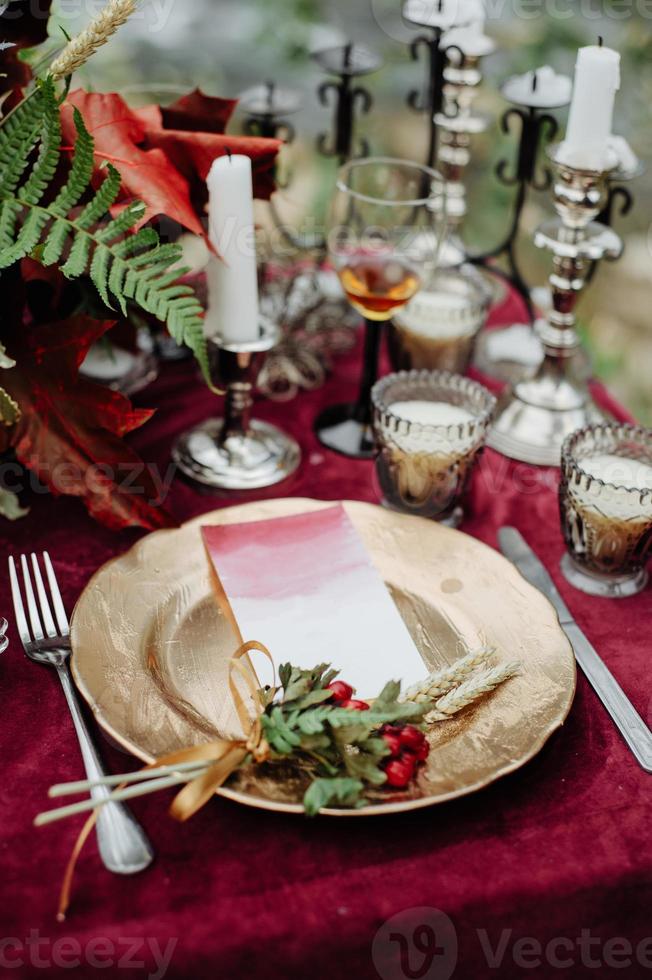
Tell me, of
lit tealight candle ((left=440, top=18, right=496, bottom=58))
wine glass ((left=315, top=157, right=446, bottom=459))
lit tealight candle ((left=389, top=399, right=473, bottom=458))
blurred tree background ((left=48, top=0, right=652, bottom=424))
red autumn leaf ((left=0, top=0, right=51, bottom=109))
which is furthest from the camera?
blurred tree background ((left=48, top=0, right=652, bottom=424))

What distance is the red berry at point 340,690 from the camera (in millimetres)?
673

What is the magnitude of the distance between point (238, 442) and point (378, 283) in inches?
9.1

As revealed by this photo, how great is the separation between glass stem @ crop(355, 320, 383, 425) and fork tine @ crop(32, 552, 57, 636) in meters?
0.42

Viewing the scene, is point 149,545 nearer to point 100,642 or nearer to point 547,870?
point 100,642

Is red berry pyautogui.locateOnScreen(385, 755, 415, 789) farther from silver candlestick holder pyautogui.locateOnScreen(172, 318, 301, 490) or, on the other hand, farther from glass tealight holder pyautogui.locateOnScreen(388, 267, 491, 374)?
glass tealight holder pyautogui.locateOnScreen(388, 267, 491, 374)

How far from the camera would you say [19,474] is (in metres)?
0.94

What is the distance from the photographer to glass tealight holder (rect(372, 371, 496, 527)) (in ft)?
3.00

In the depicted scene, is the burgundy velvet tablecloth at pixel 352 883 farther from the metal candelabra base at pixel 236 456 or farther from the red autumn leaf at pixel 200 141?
the red autumn leaf at pixel 200 141

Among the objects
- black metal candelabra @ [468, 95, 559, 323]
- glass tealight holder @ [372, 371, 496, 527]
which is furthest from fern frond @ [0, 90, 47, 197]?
black metal candelabra @ [468, 95, 559, 323]

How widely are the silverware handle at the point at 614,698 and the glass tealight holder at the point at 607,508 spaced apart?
9 centimetres

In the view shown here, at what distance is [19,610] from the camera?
78cm

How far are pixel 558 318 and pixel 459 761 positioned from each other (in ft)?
1.89

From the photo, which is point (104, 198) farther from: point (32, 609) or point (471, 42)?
point (471, 42)

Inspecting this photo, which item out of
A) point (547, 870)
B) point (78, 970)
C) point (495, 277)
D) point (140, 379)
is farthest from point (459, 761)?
point (495, 277)
